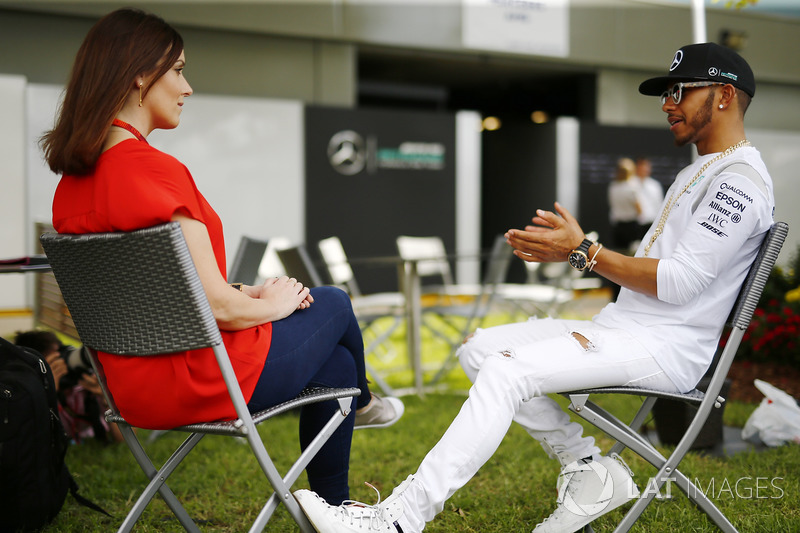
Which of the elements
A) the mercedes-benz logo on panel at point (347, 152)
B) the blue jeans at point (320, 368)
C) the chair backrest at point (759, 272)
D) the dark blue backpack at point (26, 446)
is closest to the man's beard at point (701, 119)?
the chair backrest at point (759, 272)

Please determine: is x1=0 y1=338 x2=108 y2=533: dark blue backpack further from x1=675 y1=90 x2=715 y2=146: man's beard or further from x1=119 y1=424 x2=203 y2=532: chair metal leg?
x1=675 y1=90 x2=715 y2=146: man's beard

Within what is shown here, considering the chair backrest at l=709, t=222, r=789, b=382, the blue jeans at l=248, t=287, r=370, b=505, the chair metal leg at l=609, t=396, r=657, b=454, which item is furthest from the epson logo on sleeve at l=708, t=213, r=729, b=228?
the blue jeans at l=248, t=287, r=370, b=505

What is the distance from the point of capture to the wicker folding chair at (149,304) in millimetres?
1550

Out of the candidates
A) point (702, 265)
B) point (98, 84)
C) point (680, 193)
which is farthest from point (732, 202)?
point (98, 84)

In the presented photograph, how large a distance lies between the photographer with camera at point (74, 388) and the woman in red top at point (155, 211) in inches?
66.7

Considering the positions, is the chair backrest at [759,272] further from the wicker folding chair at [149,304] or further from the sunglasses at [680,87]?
the wicker folding chair at [149,304]

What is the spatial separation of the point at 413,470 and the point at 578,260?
4.56ft

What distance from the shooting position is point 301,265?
3.66 meters

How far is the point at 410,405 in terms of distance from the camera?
14.2 ft

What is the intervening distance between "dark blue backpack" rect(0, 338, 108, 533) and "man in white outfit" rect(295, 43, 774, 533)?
958 mm

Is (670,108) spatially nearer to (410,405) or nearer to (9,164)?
(410,405)

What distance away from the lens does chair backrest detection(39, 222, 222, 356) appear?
5.07ft

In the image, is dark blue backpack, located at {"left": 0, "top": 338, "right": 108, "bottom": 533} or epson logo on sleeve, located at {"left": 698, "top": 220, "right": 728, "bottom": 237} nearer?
epson logo on sleeve, located at {"left": 698, "top": 220, "right": 728, "bottom": 237}

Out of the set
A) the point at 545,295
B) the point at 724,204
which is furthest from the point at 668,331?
the point at 545,295
